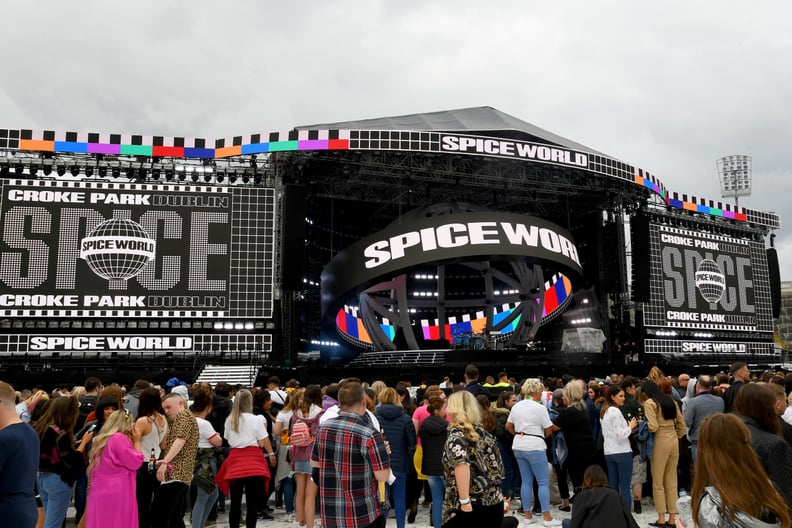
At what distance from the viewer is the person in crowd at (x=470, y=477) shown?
5.15 m

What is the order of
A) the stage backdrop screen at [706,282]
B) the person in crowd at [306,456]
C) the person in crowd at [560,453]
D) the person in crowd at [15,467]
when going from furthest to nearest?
the stage backdrop screen at [706,282]
the person in crowd at [560,453]
the person in crowd at [306,456]
the person in crowd at [15,467]

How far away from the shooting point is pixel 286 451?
943 cm

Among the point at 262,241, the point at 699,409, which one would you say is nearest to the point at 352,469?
the point at 699,409

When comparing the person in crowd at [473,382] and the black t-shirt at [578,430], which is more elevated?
the person in crowd at [473,382]

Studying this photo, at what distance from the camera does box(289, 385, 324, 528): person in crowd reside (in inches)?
314

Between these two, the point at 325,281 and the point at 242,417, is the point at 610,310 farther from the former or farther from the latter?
the point at 242,417

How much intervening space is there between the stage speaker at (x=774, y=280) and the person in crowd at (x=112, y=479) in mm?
44981

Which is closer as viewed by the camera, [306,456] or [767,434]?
[767,434]

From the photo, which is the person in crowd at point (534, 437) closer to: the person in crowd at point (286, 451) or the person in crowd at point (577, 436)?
the person in crowd at point (577, 436)

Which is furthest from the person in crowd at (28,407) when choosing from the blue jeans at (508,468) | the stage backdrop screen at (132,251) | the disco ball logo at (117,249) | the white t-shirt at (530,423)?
the disco ball logo at (117,249)

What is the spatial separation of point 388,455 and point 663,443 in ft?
15.4

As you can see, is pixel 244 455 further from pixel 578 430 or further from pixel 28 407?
pixel 578 430

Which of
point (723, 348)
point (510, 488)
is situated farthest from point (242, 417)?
point (723, 348)

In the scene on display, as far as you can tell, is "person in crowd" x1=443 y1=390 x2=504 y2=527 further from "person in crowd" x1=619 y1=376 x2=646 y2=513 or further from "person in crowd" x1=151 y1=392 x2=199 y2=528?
"person in crowd" x1=619 y1=376 x2=646 y2=513
